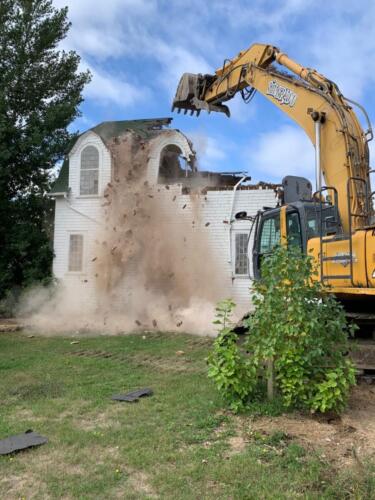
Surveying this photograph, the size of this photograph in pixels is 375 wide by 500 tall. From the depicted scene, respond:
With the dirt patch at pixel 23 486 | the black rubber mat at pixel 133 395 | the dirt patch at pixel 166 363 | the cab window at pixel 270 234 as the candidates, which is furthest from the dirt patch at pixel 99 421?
the cab window at pixel 270 234

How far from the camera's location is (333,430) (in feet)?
16.5

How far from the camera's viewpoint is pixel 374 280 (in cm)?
596

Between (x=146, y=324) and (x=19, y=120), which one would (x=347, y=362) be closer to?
(x=146, y=324)

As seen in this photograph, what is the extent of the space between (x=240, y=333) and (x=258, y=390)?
76.1 inches

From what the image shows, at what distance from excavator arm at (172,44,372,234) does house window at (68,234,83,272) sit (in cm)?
966

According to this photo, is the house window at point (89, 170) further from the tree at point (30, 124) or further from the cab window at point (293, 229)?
the cab window at point (293, 229)

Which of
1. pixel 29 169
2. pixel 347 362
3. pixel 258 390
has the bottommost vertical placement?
pixel 258 390

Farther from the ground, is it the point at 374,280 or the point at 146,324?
the point at 374,280

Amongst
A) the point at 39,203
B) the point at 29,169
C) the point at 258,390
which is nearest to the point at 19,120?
the point at 29,169

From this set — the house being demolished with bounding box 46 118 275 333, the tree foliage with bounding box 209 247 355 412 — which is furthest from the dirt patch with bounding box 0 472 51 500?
the house being demolished with bounding box 46 118 275 333

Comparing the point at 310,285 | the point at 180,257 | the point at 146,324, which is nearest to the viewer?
the point at 310,285

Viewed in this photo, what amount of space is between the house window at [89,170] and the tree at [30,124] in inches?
110

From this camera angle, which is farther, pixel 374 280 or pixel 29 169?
pixel 29 169

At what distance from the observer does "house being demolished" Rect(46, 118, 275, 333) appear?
15703mm
